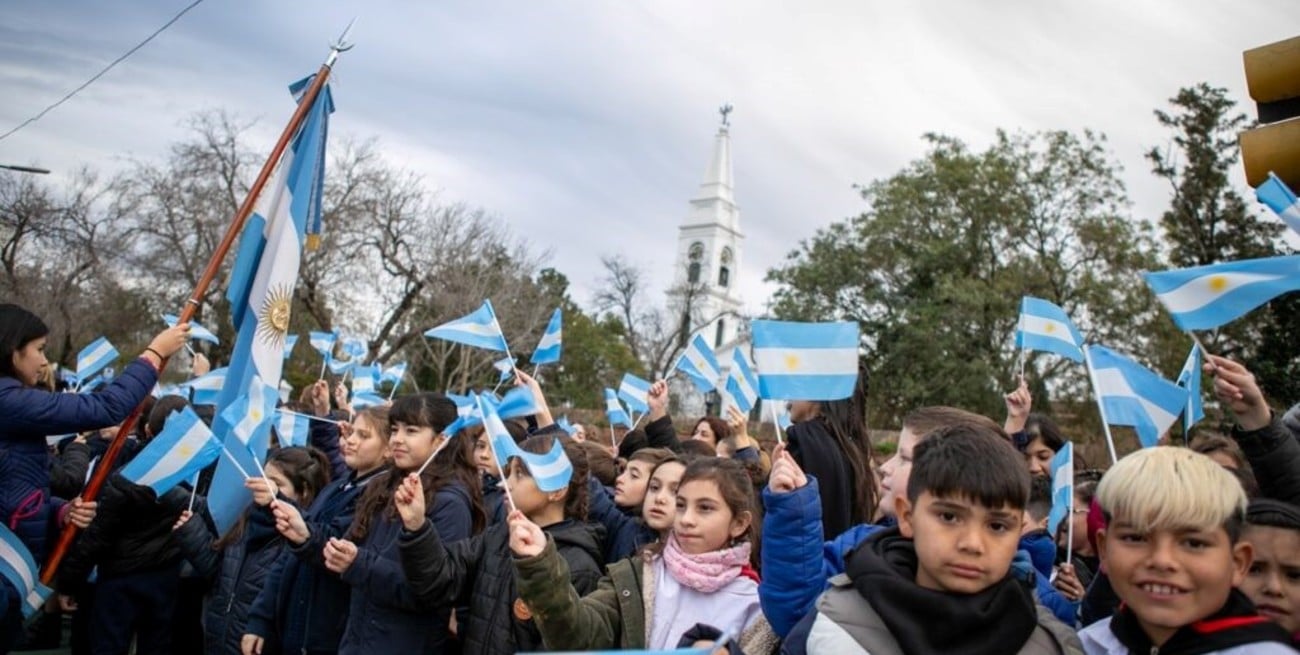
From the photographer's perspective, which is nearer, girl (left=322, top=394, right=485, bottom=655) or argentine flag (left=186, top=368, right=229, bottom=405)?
girl (left=322, top=394, right=485, bottom=655)

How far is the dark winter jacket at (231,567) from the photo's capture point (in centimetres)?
529

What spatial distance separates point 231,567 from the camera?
5.49m

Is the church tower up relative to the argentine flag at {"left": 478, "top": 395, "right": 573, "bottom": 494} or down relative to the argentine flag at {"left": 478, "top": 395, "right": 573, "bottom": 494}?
up

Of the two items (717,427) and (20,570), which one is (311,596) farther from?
(717,427)

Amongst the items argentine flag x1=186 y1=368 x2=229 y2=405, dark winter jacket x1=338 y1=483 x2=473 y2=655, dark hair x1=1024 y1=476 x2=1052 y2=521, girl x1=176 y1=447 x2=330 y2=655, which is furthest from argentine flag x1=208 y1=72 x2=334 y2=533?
dark hair x1=1024 y1=476 x2=1052 y2=521

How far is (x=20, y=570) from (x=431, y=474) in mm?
1831

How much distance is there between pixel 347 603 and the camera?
4820 mm

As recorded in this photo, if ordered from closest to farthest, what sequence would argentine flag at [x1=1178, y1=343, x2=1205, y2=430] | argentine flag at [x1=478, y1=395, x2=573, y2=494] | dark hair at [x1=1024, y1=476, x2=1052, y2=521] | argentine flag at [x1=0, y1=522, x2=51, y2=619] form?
1. argentine flag at [x1=478, y1=395, x2=573, y2=494]
2. dark hair at [x1=1024, y1=476, x2=1052, y2=521]
3. argentine flag at [x1=0, y1=522, x2=51, y2=619]
4. argentine flag at [x1=1178, y1=343, x2=1205, y2=430]

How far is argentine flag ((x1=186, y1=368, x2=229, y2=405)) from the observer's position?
8.44 m

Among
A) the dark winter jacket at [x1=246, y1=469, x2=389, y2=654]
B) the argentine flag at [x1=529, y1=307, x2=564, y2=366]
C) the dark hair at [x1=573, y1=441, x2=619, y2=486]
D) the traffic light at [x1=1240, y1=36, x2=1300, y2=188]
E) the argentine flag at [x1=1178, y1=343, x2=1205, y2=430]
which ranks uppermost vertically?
the traffic light at [x1=1240, y1=36, x2=1300, y2=188]

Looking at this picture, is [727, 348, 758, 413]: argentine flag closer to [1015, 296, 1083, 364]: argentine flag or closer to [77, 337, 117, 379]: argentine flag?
[1015, 296, 1083, 364]: argentine flag

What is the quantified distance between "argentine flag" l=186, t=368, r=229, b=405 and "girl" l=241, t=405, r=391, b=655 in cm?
385

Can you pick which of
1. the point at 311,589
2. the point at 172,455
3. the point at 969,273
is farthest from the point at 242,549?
the point at 969,273

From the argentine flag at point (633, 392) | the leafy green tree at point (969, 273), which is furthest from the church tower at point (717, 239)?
the argentine flag at point (633, 392)
